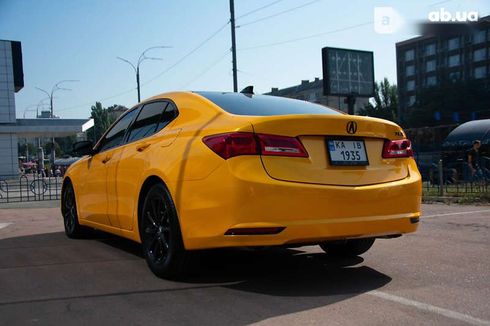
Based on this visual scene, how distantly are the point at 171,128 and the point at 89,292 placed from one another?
157 cm

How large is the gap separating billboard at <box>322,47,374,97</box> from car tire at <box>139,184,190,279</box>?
2101 centimetres

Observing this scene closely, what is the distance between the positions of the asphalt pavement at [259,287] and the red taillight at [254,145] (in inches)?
42.8

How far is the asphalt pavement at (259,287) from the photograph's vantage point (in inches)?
145

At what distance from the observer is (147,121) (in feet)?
18.3

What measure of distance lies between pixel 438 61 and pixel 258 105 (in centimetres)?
10594

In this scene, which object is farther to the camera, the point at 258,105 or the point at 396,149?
the point at 258,105

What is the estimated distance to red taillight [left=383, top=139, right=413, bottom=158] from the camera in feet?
15.4

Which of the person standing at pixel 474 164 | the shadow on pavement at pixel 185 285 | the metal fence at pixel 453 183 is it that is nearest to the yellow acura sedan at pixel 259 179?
the shadow on pavement at pixel 185 285

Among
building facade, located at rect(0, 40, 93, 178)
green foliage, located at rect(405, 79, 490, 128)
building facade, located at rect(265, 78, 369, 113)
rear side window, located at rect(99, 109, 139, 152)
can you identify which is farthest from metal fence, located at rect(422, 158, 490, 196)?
building facade, located at rect(265, 78, 369, 113)

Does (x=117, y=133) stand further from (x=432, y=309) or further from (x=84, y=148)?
(x=432, y=309)

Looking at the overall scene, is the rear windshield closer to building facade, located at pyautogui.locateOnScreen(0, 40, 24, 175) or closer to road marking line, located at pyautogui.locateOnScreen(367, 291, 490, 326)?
road marking line, located at pyautogui.locateOnScreen(367, 291, 490, 326)

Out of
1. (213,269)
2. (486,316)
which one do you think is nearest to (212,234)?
(213,269)

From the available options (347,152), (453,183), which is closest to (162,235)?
(347,152)

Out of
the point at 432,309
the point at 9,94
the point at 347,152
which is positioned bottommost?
the point at 432,309
